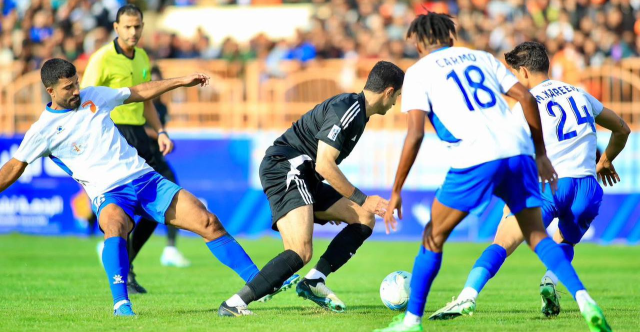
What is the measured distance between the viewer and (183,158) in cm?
1902

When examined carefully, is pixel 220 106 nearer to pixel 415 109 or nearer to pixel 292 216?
pixel 292 216

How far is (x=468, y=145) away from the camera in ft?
20.5

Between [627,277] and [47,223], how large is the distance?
40.7ft

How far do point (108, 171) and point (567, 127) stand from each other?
3.95m

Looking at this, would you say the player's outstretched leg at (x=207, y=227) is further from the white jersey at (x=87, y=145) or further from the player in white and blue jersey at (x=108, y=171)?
the white jersey at (x=87, y=145)

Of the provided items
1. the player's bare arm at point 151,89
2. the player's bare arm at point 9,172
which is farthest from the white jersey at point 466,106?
the player's bare arm at point 9,172

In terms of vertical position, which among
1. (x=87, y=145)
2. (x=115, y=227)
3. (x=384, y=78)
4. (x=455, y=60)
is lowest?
(x=115, y=227)

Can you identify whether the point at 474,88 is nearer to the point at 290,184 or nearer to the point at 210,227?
the point at 290,184

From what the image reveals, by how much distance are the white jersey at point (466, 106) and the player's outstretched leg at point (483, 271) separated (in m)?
1.46

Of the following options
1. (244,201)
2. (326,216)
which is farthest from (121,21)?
(244,201)

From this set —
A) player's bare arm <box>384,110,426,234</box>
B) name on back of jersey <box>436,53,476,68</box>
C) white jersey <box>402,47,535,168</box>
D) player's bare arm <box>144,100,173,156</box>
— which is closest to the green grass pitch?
player's bare arm <box>384,110,426,234</box>

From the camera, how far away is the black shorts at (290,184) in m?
7.67

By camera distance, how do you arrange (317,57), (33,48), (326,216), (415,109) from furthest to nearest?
(33,48) < (317,57) < (326,216) < (415,109)

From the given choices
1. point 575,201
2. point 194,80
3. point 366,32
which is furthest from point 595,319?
point 366,32
